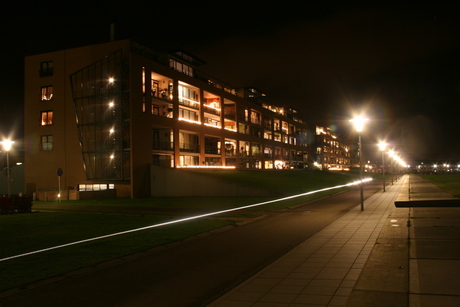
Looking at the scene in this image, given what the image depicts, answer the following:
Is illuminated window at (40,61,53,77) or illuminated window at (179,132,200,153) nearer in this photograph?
illuminated window at (40,61,53,77)

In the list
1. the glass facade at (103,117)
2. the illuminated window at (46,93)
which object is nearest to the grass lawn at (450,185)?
the glass facade at (103,117)

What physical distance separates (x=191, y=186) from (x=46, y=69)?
23.6 m

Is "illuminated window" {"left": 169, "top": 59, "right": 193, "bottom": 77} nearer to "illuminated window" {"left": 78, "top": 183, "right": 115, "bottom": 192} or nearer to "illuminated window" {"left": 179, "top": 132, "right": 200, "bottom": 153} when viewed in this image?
"illuminated window" {"left": 179, "top": 132, "right": 200, "bottom": 153}

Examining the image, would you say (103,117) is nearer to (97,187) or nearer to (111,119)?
(111,119)

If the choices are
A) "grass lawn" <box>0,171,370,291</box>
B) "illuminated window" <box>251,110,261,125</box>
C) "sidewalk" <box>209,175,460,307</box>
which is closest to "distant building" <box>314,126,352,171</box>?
"illuminated window" <box>251,110,261,125</box>

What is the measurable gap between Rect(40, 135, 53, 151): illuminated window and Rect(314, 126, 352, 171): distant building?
3285 inches

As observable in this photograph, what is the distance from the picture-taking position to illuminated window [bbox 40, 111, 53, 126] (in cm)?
4574

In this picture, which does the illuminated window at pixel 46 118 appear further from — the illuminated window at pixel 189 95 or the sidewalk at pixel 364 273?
the sidewalk at pixel 364 273

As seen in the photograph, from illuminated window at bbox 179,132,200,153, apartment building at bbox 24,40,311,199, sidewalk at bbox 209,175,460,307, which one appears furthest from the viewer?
illuminated window at bbox 179,132,200,153

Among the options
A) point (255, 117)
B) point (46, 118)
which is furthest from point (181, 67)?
point (255, 117)

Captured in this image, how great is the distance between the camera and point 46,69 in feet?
152

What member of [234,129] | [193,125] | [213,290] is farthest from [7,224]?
[234,129]

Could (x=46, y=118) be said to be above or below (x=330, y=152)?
above

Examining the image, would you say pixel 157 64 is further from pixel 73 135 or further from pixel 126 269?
pixel 126 269
